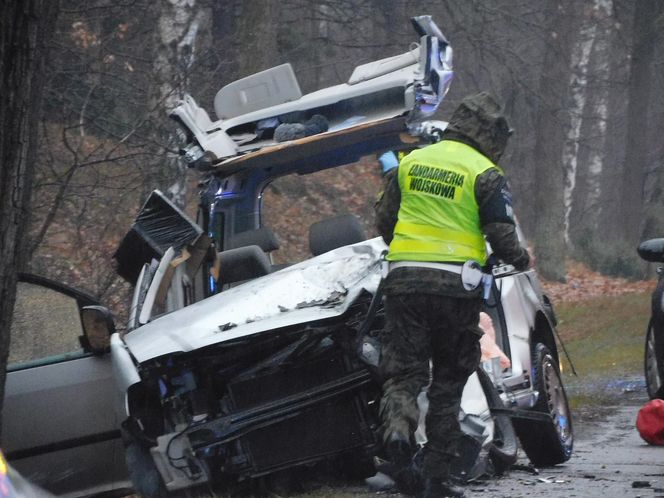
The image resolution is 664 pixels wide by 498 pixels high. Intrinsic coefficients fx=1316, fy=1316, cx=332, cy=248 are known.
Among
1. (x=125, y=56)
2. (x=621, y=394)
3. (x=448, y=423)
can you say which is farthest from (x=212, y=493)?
(x=125, y=56)

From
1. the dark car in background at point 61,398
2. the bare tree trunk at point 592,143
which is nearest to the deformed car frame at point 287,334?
the dark car in background at point 61,398

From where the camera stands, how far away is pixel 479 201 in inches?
253

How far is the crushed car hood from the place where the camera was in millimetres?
6414

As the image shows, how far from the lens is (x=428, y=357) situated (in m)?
6.50

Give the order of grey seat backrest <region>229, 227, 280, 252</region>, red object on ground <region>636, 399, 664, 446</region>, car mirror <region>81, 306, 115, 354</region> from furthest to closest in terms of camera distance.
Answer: grey seat backrest <region>229, 227, 280, 252</region> → red object on ground <region>636, 399, 664, 446</region> → car mirror <region>81, 306, 115, 354</region>

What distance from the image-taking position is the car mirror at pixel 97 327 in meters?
7.11

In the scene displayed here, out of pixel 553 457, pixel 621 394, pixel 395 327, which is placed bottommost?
pixel 621 394

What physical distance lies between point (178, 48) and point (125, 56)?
0.63 m

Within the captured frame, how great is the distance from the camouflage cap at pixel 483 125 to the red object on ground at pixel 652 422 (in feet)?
6.75

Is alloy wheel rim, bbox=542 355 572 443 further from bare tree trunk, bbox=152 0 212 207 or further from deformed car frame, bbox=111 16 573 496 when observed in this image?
bare tree trunk, bbox=152 0 212 207

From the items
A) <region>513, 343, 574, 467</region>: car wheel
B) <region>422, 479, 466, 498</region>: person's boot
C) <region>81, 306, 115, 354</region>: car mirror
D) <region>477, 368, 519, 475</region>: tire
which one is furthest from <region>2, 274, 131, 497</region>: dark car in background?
<region>513, 343, 574, 467</region>: car wheel

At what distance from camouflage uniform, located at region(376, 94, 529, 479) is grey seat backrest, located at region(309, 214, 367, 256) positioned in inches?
59.4

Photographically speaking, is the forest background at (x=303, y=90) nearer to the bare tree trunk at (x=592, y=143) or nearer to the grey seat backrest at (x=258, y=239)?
the bare tree trunk at (x=592, y=143)

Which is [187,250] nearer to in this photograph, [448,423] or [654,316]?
[448,423]
